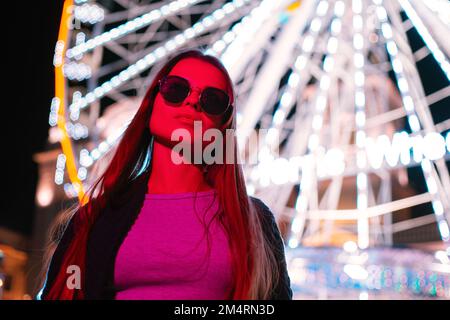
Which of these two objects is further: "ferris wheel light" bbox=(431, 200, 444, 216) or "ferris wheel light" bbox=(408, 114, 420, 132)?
"ferris wheel light" bbox=(408, 114, 420, 132)

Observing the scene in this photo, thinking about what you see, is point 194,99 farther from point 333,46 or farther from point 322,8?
point 322,8

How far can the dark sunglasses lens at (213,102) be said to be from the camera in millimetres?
1493

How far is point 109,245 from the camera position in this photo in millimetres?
1407

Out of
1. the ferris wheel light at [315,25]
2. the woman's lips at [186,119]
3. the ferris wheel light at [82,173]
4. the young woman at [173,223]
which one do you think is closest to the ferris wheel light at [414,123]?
the ferris wheel light at [315,25]

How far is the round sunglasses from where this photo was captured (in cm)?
150

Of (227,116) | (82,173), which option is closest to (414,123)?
(82,173)

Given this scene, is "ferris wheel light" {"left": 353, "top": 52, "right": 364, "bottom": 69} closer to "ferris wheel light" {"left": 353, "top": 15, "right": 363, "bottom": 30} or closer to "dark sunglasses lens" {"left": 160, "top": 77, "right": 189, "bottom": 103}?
"ferris wheel light" {"left": 353, "top": 15, "right": 363, "bottom": 30}

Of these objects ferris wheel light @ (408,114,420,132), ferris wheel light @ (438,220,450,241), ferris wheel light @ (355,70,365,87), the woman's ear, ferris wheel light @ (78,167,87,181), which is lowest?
Result: the woman's ear

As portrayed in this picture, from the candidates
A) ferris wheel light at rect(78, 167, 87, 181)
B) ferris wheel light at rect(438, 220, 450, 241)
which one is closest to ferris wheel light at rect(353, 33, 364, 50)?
ferris wheel light at rect(438, 220, 450, 241)

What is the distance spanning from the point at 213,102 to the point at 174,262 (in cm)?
41

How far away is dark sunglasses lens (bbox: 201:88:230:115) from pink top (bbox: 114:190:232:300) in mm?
267

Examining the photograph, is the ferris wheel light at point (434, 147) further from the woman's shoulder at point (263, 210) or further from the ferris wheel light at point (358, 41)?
the woman's shoulder at point (263, 210)
